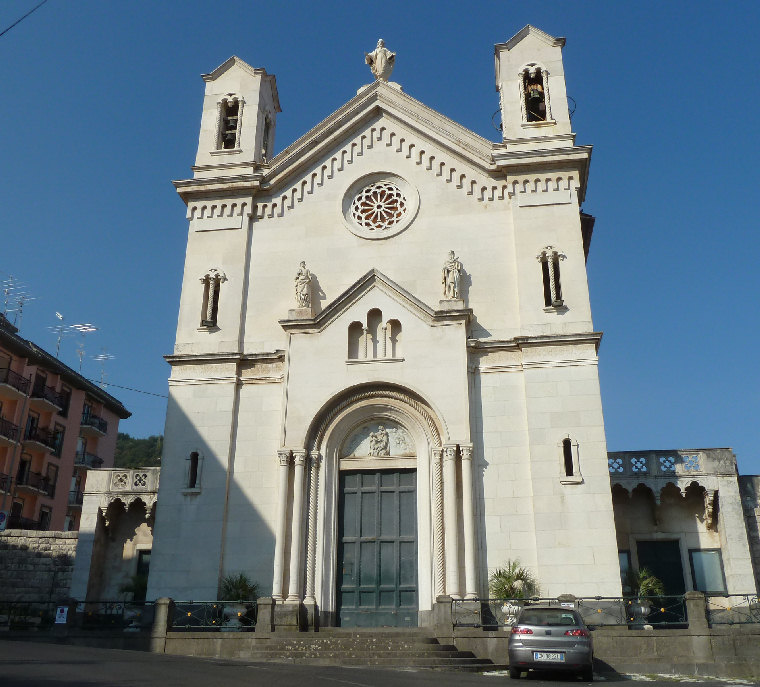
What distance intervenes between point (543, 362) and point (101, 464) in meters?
36.6

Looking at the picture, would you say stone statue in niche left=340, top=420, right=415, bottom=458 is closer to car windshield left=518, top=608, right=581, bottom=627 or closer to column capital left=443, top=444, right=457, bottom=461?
column capital left=443, top=444, right=457, bottom=461

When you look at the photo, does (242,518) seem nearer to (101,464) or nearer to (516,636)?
(516,636)

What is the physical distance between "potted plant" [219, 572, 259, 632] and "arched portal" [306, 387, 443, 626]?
1692mm

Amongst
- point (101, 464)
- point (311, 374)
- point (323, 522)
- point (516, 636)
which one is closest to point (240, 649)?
point (323, 522)

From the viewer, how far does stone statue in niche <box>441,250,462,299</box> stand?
24.2 meters

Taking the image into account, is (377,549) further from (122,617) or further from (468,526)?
(122,617)

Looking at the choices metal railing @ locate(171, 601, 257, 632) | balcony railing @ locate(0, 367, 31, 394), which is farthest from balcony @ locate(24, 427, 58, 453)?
metal railing @ locate(171, 601, 257, 632)

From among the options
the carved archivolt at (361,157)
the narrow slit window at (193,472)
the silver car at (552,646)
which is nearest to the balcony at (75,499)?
the narrow slit window at (193,472)

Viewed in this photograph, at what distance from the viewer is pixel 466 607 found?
20.4 meters

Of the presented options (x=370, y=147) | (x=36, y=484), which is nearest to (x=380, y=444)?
(x=370, y=147)

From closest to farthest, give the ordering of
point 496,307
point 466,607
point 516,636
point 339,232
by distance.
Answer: point 516,636 < point 466,607 < point 496,307 < point 339,232

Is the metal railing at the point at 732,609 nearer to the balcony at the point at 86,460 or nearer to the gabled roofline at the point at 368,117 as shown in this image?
the gabled roofline at the point at 368,117

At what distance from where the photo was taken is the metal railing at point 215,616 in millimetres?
20688

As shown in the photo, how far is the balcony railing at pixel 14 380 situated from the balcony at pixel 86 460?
6.97 meters
